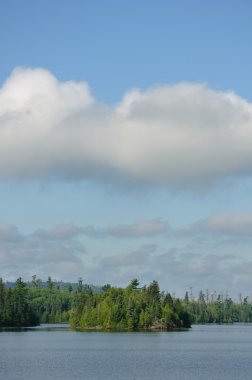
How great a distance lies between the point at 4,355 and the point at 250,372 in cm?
4803

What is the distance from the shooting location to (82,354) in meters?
134

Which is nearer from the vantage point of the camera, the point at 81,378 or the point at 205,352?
the point at 81,378

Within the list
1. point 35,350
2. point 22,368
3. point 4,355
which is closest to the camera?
point 22,368

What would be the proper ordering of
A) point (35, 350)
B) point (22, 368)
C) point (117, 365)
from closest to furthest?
point (22, 368) < point (117, 365) < point (35, 350)

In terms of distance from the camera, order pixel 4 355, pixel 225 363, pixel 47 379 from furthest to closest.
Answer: pixel 4 355 < pixel 225 363 < pixel 47 379

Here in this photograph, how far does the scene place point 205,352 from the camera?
481ft

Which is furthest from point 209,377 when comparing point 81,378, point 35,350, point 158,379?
point 35,350

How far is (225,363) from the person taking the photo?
121 metres

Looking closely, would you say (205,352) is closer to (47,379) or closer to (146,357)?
(146,357)

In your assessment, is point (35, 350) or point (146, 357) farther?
point (35, 350)

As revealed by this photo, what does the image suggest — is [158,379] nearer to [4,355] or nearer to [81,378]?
[81,378]

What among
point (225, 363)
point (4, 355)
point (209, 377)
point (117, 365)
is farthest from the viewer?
point (4, 355)

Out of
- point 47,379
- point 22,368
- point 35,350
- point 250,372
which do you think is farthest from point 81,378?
point 35,350

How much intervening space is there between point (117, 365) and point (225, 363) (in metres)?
20.1
